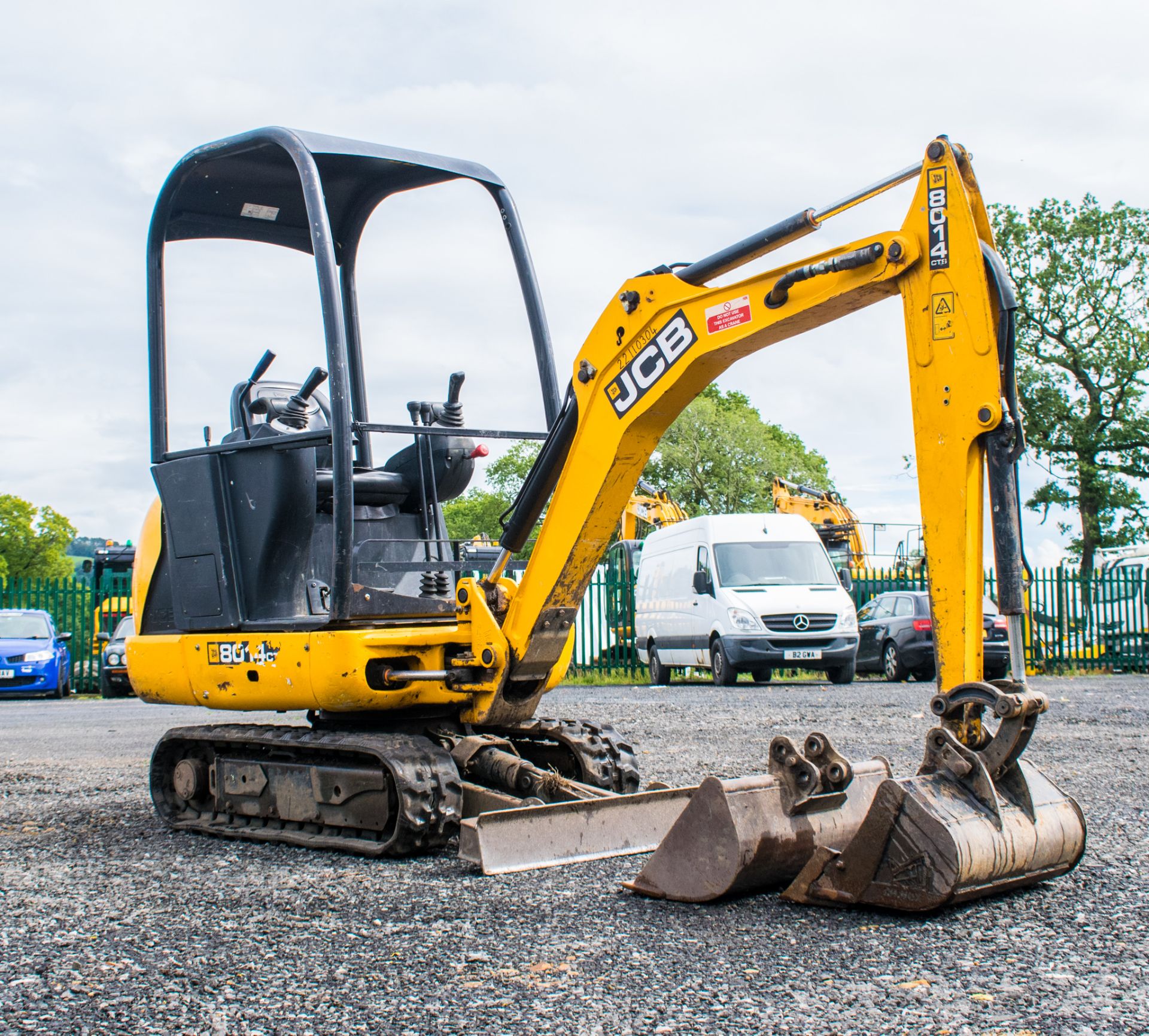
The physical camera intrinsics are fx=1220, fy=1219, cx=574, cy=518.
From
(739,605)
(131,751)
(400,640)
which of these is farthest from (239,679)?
(739,605)

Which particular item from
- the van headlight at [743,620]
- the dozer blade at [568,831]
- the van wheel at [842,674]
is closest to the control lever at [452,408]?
the dozer blade at [568,831]

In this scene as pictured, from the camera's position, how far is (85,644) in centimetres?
2156

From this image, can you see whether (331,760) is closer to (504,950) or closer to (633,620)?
(504,950)

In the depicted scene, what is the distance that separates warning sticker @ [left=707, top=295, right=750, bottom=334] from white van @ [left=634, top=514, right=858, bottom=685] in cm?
1260

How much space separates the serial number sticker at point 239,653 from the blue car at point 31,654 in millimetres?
14749

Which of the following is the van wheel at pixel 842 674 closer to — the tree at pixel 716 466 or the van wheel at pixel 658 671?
the van wheel at pixel 658 671

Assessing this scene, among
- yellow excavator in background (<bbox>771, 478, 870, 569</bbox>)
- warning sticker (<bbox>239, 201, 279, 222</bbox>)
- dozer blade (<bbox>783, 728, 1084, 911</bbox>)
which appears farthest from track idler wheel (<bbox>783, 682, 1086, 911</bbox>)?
yellow excavator in background (<bbox>771, 478, 870, 569</bbox>)

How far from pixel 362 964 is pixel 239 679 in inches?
93.6

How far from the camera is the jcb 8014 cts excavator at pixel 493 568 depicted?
13.5ft

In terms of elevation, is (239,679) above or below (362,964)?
above

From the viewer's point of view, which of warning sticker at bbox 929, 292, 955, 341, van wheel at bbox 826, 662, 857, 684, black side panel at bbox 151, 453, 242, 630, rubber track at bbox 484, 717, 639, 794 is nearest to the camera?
warning sticker at bbox 929, 292, 955, 341

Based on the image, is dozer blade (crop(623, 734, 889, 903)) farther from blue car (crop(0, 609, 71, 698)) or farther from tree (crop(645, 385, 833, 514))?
tree (crop(645, 385, 833, 514))

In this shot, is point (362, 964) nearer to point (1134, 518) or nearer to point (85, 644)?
point (85, 644)

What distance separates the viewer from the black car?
18.4 meters
